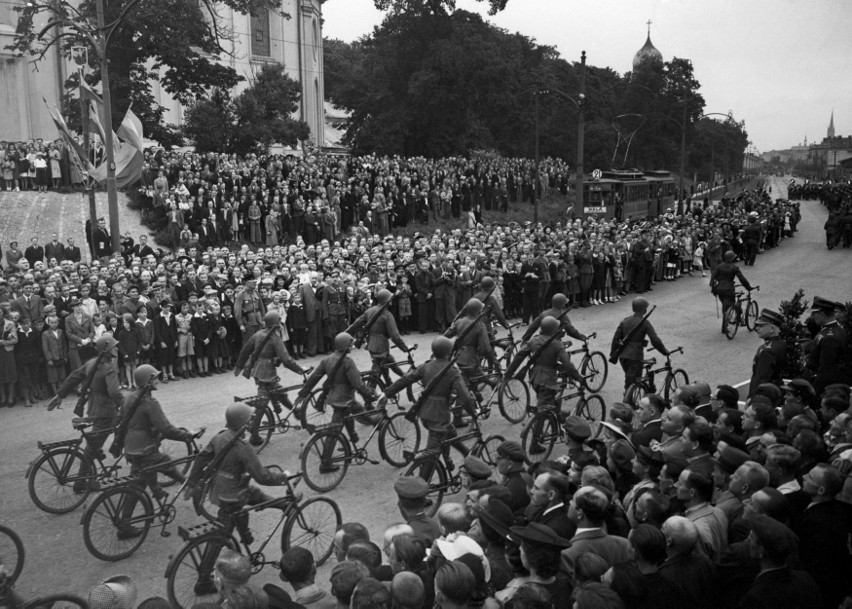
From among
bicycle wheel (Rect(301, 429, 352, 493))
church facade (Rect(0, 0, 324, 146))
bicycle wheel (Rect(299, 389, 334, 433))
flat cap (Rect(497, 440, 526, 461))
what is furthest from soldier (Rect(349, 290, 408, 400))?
church facade (Rect(0, 0, 324, 146))

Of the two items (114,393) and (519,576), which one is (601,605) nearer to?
(519,576)

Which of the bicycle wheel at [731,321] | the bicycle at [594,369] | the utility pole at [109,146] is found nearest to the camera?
the bicycle at [594,369]

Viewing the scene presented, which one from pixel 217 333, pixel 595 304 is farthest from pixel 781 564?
pixel 595 304

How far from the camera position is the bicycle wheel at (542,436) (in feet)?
31.1

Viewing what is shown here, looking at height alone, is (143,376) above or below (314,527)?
above

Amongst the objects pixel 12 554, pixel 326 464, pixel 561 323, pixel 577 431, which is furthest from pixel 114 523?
pixel 561 323

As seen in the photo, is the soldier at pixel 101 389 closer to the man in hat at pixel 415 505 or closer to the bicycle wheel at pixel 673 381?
the man in hat at pixel 415 505

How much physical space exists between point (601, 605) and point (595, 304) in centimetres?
1802

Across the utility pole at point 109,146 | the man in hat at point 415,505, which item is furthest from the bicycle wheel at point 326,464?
the utility pole at point 109,146

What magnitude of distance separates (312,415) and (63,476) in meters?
3.50

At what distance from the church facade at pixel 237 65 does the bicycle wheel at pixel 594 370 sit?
16199 millimetres

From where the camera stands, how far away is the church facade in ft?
121

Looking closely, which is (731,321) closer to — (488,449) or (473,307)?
(473,307)

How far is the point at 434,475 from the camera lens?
813 cm
